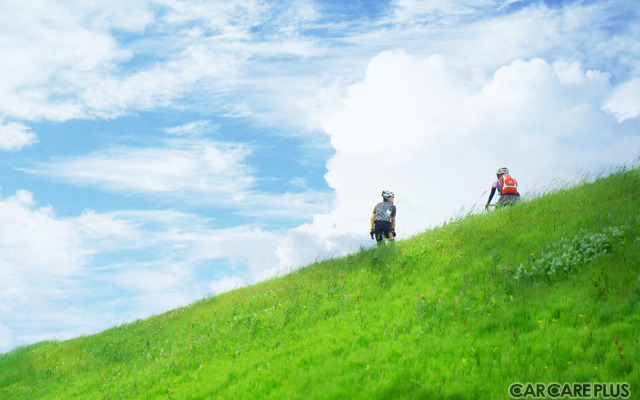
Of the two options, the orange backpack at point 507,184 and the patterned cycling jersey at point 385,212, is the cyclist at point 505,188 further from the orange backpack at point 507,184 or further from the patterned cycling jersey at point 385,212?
the patterned cycling jersey at point 385,212

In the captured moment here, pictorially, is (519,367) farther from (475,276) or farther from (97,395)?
(97,395)

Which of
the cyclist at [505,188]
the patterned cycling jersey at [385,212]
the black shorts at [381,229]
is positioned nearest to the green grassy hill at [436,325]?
the black shorts at [381,229]

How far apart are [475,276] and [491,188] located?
9.15m

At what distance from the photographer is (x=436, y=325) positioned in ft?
32.2

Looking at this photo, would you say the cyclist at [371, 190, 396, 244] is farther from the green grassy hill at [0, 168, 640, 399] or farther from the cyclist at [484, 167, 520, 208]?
the cyclist at [484, 167, 520, 208]

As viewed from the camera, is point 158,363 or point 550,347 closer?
point 550,347

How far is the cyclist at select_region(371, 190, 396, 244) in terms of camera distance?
19.2 metres

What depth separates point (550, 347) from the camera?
7645 mm

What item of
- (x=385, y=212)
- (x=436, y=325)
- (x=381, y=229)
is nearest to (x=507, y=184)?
(x=385, y=212)

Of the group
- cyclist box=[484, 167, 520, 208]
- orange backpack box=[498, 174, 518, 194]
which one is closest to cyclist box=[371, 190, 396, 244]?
cyclist box=[484, 167, 520, 208]

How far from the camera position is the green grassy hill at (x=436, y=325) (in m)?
7.68

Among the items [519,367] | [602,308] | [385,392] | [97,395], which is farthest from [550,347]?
[97,395]

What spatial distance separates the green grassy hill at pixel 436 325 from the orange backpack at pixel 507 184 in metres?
2.77

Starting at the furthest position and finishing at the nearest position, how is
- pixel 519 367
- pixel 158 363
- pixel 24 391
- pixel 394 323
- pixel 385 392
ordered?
pixel 24 391
pixel 158 363
pixel 394 323
pixel 385 392
pixel 519 367
